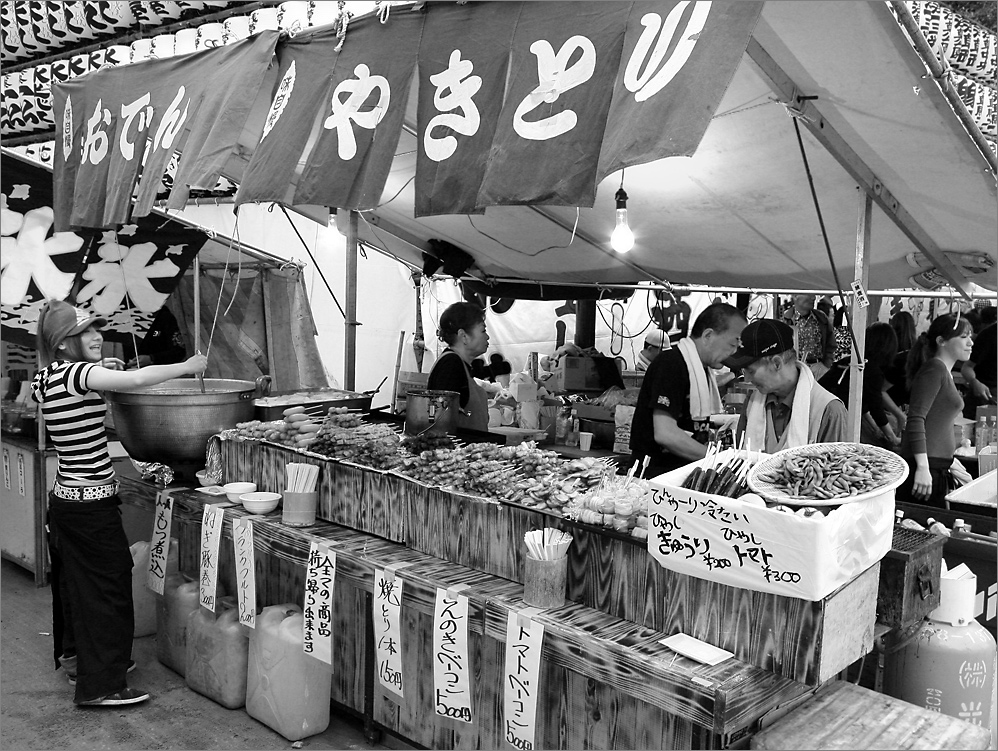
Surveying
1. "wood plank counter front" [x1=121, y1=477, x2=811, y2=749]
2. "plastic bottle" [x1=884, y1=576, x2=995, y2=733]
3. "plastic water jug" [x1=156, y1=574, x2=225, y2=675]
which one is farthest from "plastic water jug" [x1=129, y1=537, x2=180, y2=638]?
"plastic bottle" [x1=884, y1=576, x2=995, y2=733]

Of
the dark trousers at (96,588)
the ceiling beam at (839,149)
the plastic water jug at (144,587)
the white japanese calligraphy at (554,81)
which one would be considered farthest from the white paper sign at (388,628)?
the ceiling beam at (839,149)

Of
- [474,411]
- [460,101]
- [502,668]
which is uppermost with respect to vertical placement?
[460,101]

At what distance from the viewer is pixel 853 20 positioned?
10.2ft

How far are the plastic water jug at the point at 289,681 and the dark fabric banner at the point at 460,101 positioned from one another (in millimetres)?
2252

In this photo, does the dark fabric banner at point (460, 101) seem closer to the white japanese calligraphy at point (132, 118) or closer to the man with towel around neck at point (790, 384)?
the man with towel around neck at point (790, 384)

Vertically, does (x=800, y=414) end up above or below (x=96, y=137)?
below

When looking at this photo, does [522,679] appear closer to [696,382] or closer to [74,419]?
[696,382]

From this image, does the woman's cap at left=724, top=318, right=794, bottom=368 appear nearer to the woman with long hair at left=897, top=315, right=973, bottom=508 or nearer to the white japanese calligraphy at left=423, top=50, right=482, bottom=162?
the white japanese calligraphy at left=423, top=50, right=482, bottom=162

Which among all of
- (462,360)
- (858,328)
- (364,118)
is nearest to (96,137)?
(364,118)

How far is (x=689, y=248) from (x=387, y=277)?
6.49 metres

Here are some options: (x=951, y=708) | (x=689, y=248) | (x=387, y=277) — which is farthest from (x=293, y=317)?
(x=951, y=708)

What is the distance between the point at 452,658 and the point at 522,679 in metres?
0.39

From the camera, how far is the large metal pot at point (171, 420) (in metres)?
4.63

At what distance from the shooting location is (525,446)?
392 cm
